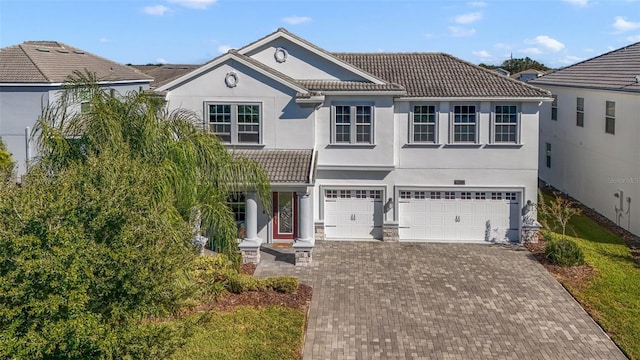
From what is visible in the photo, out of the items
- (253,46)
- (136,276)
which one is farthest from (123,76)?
(136,276)

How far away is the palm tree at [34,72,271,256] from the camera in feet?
43.8

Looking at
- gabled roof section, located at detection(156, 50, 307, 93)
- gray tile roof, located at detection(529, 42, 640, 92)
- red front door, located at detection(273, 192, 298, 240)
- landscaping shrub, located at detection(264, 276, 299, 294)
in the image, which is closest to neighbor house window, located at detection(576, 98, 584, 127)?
gray tile roof, located at detection(529, 42, 640, 92)

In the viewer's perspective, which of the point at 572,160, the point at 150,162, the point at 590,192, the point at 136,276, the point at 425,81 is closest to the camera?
the point at 136,276

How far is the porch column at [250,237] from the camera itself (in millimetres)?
20594

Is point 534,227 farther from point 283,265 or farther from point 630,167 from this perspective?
point 283,265

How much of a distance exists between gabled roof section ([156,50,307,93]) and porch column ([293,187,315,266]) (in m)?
4.23

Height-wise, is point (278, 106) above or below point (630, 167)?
above

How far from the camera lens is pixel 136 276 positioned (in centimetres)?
822

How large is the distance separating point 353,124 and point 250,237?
6.21m

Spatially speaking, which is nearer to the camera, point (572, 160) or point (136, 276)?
point (136, 276)

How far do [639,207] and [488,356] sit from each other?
556 inches

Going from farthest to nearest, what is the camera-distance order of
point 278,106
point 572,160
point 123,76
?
point 123,76 → point 572,160 → point 278,106

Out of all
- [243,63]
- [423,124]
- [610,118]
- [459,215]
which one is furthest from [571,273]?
[243,63]

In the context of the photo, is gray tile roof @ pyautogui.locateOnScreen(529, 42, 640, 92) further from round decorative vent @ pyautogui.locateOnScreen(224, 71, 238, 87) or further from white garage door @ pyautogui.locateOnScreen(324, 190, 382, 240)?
round decorative vent @ pyautogui.locateOnScreen(224, 71, 238, 87)
